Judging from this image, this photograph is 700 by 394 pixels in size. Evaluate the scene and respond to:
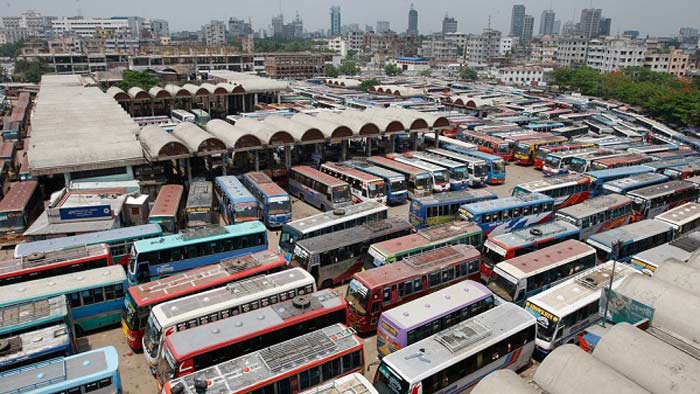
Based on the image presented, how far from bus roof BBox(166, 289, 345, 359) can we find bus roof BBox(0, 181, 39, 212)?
17.5 metres

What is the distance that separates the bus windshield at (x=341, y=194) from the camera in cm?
2712

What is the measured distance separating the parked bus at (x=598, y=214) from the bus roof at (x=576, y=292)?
5.38 metres

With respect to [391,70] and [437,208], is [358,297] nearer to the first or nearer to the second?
[437,208]

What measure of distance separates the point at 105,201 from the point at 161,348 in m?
14.5

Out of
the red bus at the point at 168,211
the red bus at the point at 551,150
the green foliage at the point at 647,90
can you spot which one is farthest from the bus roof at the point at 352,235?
the green foliage at the point at 647,90

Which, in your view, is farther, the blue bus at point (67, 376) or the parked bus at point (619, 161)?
the parked bus at point (619, 161)

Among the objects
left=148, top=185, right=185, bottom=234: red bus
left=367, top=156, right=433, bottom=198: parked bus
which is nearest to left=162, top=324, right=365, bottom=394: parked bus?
left=148, top=185, right=185, bottom=234: red bus

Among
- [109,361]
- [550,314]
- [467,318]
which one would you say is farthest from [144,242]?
[550,314]

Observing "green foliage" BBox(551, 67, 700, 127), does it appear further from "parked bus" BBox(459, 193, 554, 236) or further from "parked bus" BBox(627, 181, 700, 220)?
"parked bus" BBox(459, 193, 554, 236)

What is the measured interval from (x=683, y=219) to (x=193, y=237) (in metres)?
23.7

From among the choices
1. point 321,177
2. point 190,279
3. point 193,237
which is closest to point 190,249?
point 193,237

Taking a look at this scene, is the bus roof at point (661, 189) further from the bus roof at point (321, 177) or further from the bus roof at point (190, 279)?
the bus roof at point (190, 279)

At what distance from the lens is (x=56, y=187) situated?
3191 cm

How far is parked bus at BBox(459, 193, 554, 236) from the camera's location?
2327 centimetres
